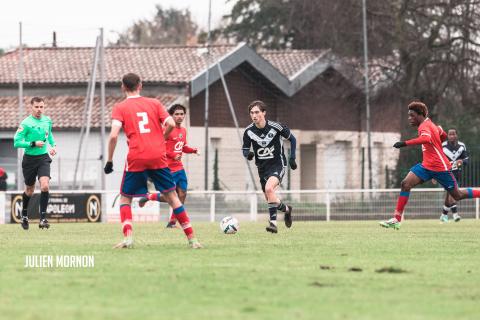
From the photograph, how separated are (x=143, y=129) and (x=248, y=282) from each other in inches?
166

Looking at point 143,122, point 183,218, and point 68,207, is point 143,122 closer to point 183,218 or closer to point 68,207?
point 183,218

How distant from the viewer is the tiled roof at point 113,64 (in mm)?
50812

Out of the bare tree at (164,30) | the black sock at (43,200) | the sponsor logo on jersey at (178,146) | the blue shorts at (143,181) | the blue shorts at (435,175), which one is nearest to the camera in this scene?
the blue shorts at (143,181)

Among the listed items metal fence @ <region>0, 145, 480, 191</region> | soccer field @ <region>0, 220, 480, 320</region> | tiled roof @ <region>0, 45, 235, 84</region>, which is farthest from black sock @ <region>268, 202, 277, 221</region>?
tiled roof @ <region>0, 45, 235, 84</region>

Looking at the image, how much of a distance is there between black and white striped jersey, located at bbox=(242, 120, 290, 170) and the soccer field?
388 cm

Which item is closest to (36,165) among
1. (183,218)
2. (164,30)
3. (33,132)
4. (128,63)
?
(33,132)

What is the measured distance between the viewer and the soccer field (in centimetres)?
776

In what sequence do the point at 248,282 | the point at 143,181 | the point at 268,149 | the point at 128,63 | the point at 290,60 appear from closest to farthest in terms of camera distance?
the point at 248,282
the point at 143,181
the point at 268,149
the point at 128,63
the point at 290,60

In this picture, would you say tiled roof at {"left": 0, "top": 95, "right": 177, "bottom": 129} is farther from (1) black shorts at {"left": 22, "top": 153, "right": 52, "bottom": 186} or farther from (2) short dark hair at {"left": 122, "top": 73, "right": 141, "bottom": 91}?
(2) short dark hair at {"left": 122, "top": 73, "right": 141, "bottom": 91}

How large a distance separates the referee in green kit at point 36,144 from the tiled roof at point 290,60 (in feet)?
101

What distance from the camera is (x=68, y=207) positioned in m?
31.0

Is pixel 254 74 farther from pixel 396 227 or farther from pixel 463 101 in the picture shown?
pixel 396 227

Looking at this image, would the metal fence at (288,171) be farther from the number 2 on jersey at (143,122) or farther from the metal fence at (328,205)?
the number 2 on jersey at (143,122)

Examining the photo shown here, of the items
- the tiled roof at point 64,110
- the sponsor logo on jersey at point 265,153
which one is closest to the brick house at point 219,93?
the tiled roof at point 64,110
